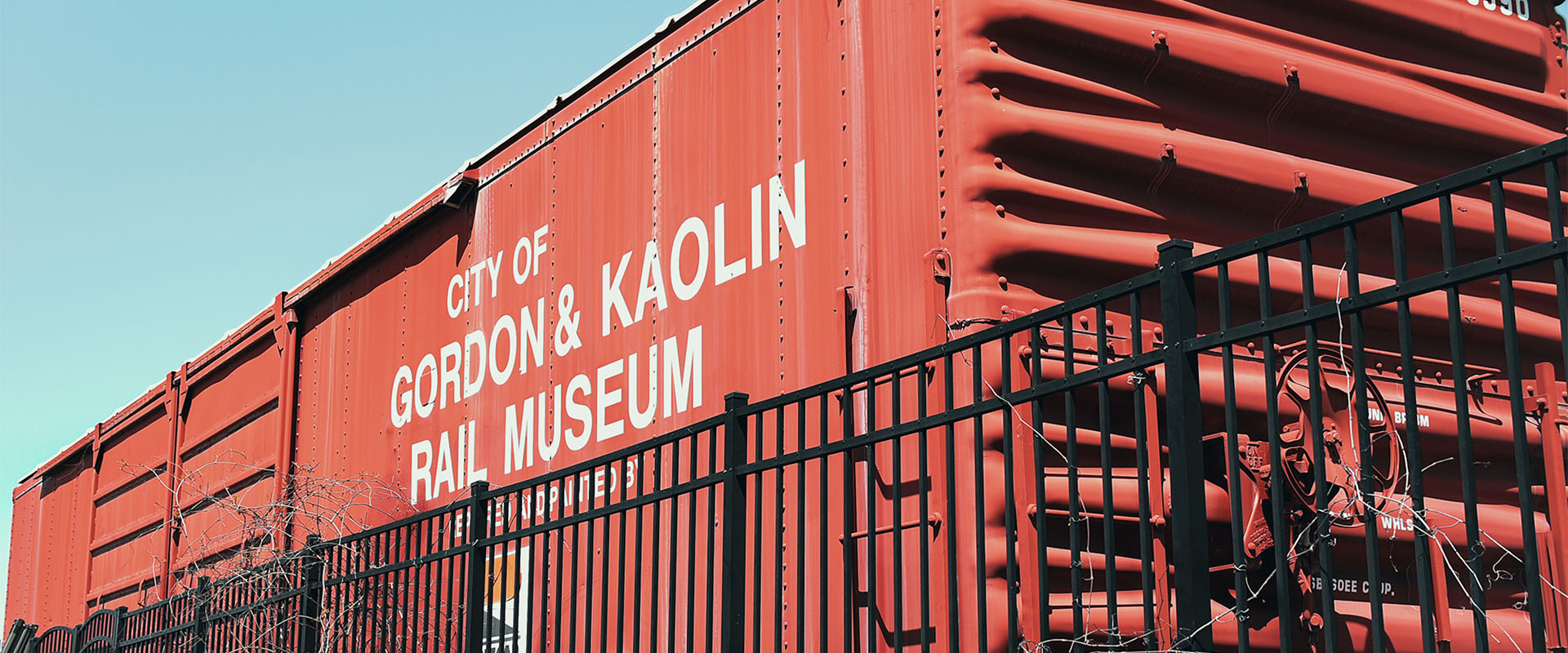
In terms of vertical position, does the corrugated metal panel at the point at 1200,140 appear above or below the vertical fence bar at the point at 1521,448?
above

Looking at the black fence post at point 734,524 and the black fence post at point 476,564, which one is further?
the black fence post at point 476,564

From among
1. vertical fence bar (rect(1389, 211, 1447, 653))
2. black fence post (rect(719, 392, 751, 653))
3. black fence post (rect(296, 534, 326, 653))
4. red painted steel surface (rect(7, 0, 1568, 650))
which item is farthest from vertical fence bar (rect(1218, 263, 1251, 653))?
black fence post (rect(296, 534, 326, 653))

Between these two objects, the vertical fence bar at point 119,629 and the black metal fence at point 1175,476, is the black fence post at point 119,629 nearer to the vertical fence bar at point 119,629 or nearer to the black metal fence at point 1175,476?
the vertical fence bar at point 119,629

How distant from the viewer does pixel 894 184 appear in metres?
4.67

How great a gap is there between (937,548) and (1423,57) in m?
2.74

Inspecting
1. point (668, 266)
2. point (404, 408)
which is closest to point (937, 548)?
point (668, 266)

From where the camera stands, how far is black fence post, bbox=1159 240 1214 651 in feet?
10.3

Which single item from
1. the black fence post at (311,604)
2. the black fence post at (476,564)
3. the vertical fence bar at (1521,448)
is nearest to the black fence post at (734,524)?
the black fence post at (476,564)

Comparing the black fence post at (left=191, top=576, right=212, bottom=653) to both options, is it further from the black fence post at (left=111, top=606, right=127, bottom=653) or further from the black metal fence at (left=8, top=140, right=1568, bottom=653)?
the black metal fence at (left=8, top=140, right=1568, bottom=653)

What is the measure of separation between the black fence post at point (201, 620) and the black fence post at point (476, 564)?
277 cm

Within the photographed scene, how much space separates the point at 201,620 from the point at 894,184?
5218mm

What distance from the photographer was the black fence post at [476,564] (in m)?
5.61

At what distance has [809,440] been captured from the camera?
17.4 feet

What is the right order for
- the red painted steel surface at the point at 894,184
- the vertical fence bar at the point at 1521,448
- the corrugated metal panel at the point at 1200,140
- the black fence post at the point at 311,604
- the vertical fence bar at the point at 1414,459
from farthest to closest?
the black fence post at the point at 311,604
the red painted steel surface at the point at 894,184
the corrugated metal panel at the point at 1200,140
the vertical fence bar at the point at 1414,459
the vertical fence bar at the point at 1521,448
